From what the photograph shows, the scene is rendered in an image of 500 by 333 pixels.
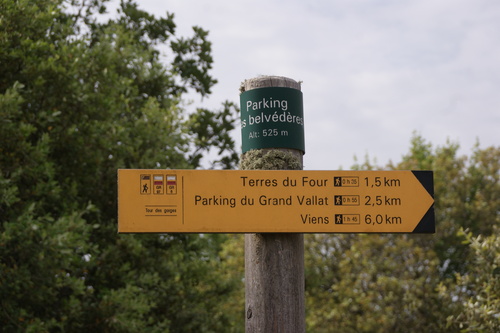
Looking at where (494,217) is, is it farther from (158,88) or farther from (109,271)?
(109,271)

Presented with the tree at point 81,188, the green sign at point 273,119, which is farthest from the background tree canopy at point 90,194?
Answer: the green sign at point 273,119

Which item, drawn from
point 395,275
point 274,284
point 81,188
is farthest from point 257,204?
point 395,275

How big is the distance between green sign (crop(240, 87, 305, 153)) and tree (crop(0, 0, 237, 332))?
20.2 feet

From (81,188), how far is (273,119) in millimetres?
8959

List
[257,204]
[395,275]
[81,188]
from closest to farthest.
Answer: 1. [257,204]
2. [81,188]
3. [395,275]

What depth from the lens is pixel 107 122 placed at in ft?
40.0

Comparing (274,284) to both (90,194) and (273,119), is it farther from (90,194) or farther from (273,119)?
(90,194)

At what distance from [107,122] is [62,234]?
3.02 meters

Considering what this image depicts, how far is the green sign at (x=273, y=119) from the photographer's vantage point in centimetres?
397

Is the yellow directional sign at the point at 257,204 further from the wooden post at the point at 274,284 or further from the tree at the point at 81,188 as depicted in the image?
the tree at the point at 81,188

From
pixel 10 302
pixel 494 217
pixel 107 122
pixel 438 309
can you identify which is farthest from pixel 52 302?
pixel 494 217

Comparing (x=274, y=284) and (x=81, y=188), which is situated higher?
(x=81, y=188)

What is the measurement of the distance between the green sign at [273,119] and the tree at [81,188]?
242 inches

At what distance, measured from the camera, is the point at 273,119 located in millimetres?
3982
